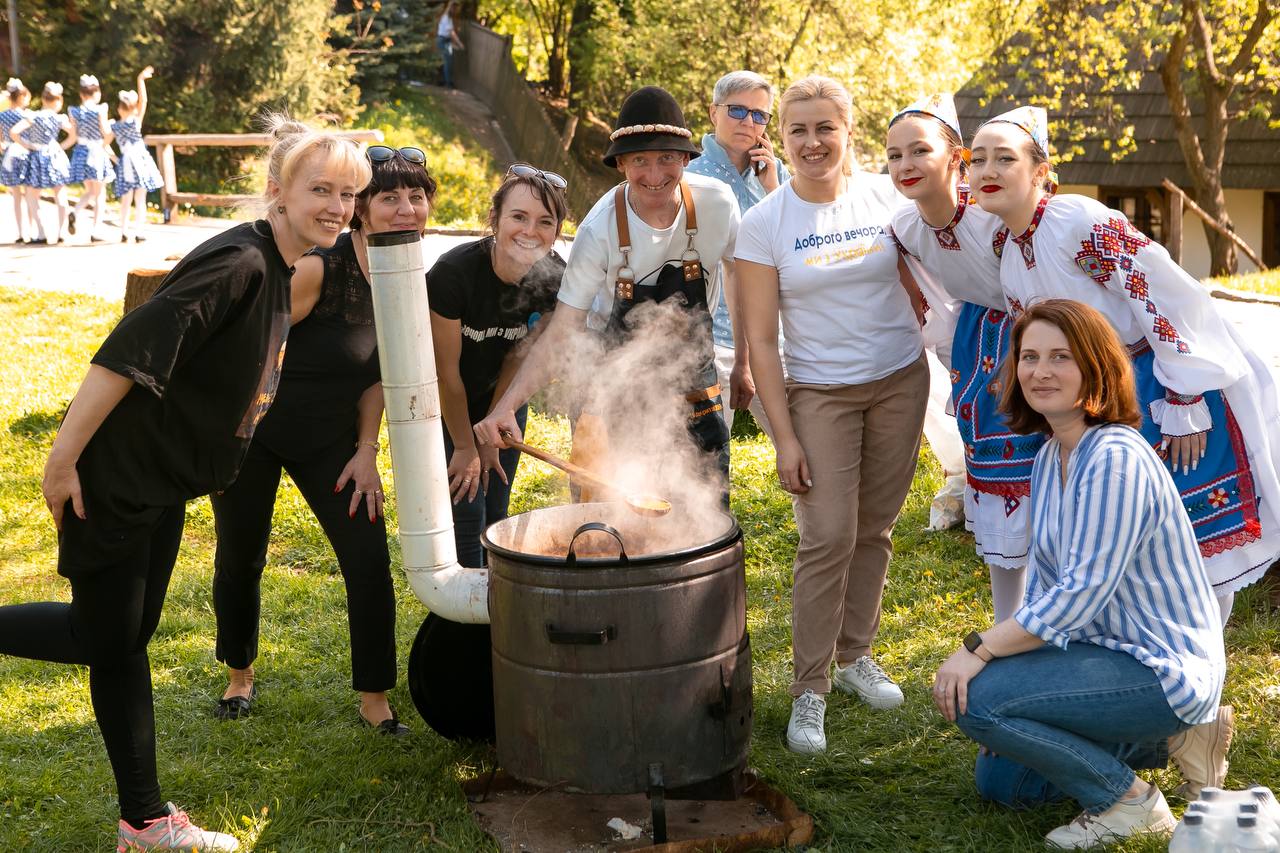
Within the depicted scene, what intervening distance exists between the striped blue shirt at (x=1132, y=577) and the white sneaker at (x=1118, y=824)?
0.93 feet

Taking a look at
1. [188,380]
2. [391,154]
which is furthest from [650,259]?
[188,380]

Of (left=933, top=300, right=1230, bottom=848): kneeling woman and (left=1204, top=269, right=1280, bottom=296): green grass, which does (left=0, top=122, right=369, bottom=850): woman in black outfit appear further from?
(left=1204, top=269, right=1280, bottom=296): green grass

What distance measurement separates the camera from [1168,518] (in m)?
2.97

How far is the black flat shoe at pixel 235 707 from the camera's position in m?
4.29

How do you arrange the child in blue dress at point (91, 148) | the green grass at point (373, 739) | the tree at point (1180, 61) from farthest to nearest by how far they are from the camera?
the tree at point (1180, 61) → the child in blue dress at point (91, 148) → the green grass at point (373, 739)

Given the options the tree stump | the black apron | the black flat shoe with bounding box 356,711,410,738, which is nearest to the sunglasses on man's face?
the black apron

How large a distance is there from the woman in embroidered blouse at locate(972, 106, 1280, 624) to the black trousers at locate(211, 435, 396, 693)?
2090 mm

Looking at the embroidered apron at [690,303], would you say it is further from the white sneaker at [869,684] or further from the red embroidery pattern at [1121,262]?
the red embroidery pattern at [1121,262]

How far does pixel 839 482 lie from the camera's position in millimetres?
3891

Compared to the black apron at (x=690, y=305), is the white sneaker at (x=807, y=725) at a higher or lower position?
lower

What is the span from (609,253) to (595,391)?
0.47 m

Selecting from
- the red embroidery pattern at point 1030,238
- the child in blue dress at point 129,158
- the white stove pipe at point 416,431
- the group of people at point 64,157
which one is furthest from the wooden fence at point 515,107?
the red embroidery pattern at point 1030,238

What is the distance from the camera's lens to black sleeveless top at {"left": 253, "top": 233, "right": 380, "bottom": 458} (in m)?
3.78

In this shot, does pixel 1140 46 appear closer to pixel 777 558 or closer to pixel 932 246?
pixel 777 558
